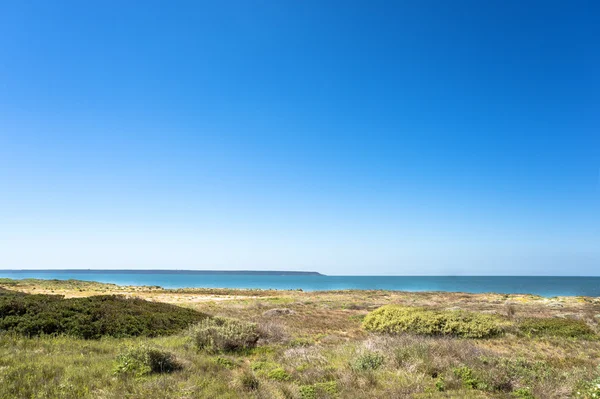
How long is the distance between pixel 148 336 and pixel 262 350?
545cm

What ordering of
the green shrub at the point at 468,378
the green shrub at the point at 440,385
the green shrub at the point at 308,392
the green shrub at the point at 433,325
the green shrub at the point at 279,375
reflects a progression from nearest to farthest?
the green shrub at the point at 308,392 → the green shrub at the point at 440,385 → the green shrub at the point at 468,378 → the green shrub at the point at 279,375 → the green shrub at the point at 433,325

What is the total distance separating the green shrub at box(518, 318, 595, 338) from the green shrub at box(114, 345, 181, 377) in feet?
61.6

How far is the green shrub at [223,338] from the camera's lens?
1356 cm

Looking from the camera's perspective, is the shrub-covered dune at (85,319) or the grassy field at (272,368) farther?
the shrub-covered dune at (85,319)

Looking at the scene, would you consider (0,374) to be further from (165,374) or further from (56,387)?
(165,374)

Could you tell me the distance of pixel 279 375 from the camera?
10.2 metres

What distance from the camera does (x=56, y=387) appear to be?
25.4ft

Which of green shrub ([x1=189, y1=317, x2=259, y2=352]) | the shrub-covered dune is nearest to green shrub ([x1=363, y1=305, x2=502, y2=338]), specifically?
green shrub ([x1=189, y1=317, x2=259, y2=352])

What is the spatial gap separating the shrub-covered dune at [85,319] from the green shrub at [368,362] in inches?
390

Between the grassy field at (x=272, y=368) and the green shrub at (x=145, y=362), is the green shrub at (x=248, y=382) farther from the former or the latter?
the green shrub at (x=145, y=362)

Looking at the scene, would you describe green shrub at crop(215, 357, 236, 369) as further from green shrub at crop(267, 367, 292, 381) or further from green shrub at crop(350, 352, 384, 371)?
green shrub at crop(350, 352, 384, 371)

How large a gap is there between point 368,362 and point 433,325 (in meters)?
9.61

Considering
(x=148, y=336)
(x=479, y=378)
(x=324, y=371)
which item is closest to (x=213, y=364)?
(x=324, y=371)

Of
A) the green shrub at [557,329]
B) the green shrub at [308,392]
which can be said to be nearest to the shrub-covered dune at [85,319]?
the green shrub at [308,392]
